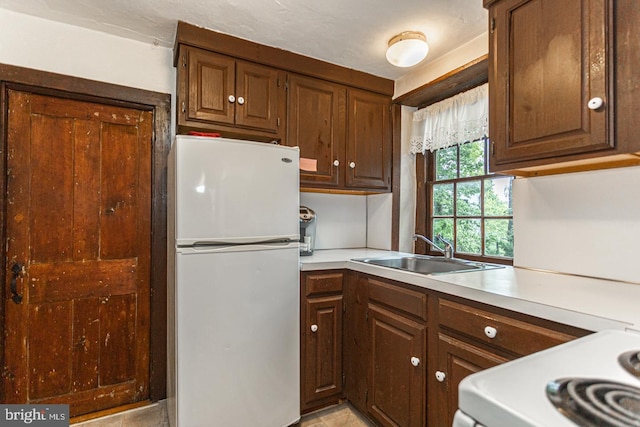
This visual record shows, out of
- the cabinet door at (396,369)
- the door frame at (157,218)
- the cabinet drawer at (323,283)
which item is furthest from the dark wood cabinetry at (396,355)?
the door frame at (157,218)

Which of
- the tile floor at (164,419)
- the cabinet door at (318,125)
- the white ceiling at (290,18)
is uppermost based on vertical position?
the white ceiling at (290,18)

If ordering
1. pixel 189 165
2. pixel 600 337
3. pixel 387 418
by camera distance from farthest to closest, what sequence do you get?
1. pixel 387 418
2. pixel 189 165
3. pixel 600 337

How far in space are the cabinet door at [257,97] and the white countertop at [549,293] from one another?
1.20 m

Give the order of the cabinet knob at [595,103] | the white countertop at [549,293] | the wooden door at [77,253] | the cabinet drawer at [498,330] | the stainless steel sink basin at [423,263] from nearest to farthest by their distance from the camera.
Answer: the white countertop at [549,293], the cabinet drawer at [498,330], the cabinet knob at [595,103], the wooden door at [77,253], the stainless steel sink basin at [423,263]

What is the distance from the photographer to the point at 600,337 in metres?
0.78

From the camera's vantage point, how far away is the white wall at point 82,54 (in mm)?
1796

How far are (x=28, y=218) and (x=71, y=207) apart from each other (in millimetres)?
206

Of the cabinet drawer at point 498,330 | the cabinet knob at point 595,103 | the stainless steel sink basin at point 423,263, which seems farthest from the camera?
the stainless steel sink basin at point 423,263

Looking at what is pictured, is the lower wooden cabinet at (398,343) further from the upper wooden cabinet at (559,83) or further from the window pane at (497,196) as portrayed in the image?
the window pane at (497,196)

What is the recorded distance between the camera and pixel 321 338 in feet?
6.52

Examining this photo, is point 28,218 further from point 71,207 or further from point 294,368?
point 294,368

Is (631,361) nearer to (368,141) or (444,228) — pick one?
(444,228)

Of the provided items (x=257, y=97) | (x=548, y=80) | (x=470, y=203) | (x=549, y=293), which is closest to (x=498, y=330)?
(x=549, y=293)

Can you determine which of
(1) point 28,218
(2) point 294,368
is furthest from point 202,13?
(2) point 294,368
